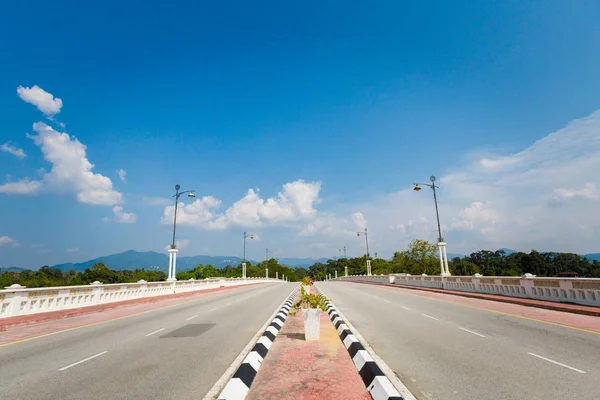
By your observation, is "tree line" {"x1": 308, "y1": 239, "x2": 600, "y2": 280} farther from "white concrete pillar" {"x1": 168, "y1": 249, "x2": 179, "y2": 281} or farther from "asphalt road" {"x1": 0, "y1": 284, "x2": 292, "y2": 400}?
"asphalt road" {"x1": 0, "y1": 284, "x2": 292, "y2": 400}

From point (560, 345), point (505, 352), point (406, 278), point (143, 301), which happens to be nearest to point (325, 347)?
point (505, 352)

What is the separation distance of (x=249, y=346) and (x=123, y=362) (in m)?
2.95

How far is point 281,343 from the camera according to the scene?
30.4ft

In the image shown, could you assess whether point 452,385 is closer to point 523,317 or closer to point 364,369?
point 364,369

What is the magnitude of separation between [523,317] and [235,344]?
11.7m

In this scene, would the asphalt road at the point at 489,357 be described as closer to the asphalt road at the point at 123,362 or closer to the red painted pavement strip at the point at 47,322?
the asphalt road at the point at 123,362

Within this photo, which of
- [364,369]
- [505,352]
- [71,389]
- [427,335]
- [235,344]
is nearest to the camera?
[71,389]

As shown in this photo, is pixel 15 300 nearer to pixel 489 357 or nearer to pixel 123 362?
pixel 123 362

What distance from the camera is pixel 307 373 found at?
6355 mm

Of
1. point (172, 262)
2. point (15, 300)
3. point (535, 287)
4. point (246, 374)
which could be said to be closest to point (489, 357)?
point (246, 374)

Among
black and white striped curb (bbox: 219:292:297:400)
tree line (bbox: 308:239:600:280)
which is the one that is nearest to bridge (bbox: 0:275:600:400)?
black and white striped curb (bbox: 219:292:297:400)

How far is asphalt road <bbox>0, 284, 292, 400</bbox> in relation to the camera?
5797mm

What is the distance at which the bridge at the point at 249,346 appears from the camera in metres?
5.88

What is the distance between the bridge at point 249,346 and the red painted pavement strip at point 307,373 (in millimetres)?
733
